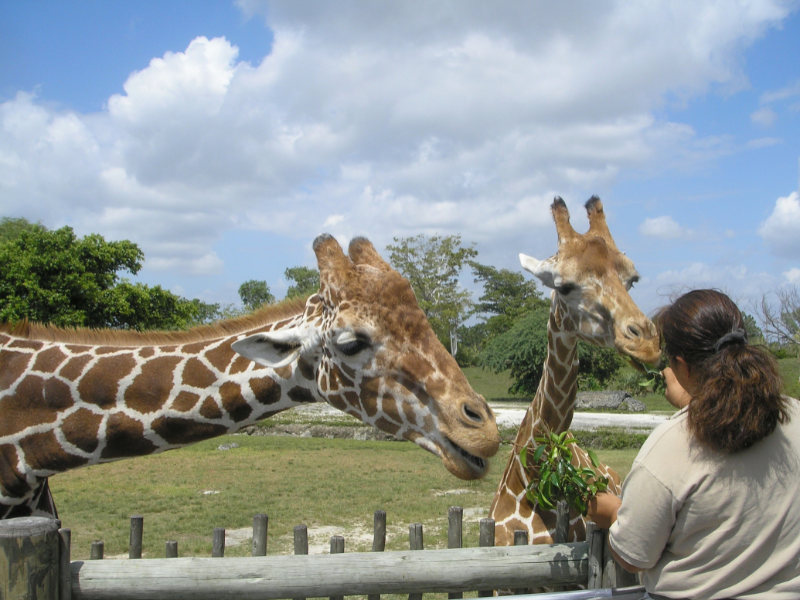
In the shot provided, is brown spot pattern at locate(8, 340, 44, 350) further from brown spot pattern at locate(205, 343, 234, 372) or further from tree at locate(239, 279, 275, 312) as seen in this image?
tree at locate(239, 279, 275, 312)

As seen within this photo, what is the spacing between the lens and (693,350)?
2.07 meters

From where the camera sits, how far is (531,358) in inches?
1267

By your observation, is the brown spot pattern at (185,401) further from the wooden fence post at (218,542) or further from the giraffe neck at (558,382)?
the giraffe neck at (558,382)

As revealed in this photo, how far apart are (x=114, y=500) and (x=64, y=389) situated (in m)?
7.70

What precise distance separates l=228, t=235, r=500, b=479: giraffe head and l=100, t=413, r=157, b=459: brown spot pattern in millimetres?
727

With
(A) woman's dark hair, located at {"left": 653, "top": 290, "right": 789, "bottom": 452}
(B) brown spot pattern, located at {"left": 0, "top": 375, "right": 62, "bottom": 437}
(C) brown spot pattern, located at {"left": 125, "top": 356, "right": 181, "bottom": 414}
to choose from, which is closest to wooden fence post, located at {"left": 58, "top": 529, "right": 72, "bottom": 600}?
(C) brown spot pattern, located at {"left": 125, "top": 356, "right": 181, "bottom": 414}

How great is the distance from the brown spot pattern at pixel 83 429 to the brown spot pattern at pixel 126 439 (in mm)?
66

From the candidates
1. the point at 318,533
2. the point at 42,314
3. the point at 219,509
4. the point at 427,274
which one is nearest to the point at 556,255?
the point at 318,533

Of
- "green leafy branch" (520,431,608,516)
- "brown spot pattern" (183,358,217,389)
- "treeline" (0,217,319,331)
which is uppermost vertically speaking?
"treeline" (0,217,319,331)

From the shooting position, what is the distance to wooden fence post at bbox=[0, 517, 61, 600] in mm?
2303

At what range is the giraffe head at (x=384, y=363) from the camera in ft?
9.32

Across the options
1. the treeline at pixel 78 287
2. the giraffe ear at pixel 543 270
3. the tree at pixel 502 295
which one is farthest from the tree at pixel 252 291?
the giraffe ear at pixel 543 270

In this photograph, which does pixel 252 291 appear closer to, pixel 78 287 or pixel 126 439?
pixel 78 287

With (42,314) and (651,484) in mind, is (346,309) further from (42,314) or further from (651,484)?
(42,314)
